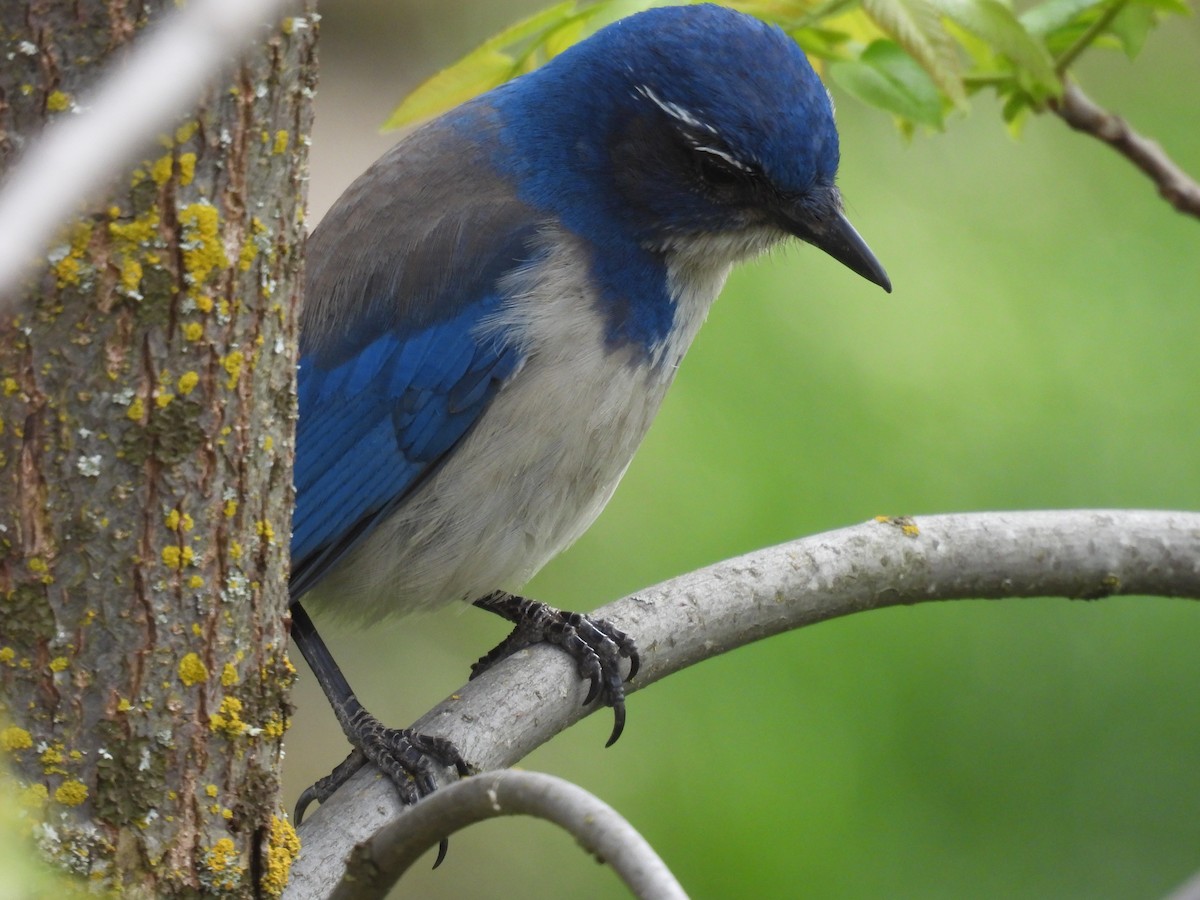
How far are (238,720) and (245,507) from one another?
1.04ft

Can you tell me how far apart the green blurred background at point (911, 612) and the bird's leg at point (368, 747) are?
204 cm

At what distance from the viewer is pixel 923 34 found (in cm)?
279

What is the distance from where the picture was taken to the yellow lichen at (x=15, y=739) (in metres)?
2.15

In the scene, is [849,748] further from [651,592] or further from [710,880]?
[651,592]

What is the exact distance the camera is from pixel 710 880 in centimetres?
540

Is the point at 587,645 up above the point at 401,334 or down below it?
below

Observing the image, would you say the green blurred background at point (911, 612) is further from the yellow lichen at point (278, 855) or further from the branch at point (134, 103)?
the branch at point (134, 103)

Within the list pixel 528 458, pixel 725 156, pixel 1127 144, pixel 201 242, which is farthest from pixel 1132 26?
pixel 201 242

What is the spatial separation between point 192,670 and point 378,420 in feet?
4.98

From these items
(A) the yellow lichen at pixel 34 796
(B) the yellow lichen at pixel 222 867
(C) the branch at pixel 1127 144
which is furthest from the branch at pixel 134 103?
(C) the branch at pixel 1127 144

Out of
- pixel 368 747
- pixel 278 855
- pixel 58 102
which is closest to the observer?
pixel 58 102

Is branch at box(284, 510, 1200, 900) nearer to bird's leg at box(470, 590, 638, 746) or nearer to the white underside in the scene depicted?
bird's leg at box(470, 590, 638, 746)

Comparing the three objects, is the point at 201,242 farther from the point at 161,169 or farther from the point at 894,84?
the point at 894,84

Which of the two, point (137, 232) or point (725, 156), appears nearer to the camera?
point (137, 232)
